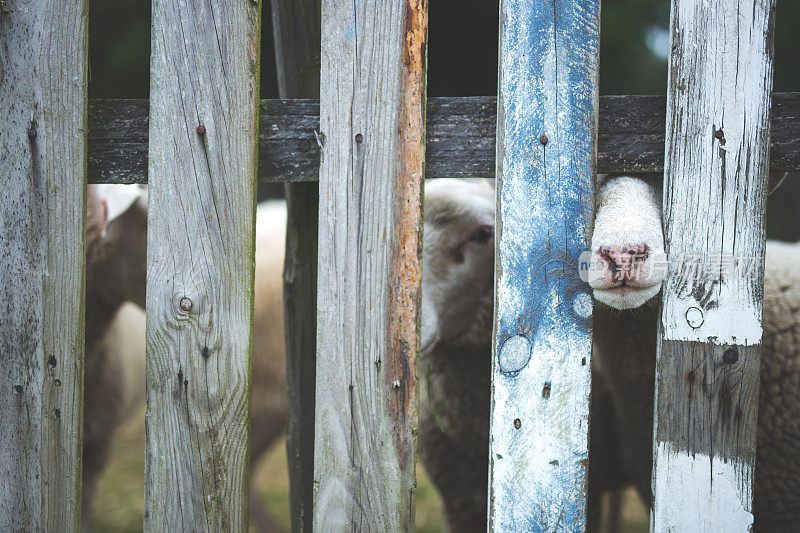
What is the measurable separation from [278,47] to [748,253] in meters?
1.46

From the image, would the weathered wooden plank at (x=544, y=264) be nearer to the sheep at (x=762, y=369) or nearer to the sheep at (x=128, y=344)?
the sheep at (x=762, y=369)

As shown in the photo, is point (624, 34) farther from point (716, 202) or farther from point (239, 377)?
point (239, 377)

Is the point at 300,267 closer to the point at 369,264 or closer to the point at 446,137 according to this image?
the point at 369,264

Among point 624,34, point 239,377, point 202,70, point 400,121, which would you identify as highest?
point 624,34

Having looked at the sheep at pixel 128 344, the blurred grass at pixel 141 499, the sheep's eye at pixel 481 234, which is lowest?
the blurred grass at pixel 141 499

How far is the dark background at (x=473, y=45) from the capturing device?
556cm

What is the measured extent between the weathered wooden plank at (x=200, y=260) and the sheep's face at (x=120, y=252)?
4.88 feet

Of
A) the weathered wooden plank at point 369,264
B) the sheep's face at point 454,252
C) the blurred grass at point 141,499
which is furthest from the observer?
→ the blurred grass at point 141,499

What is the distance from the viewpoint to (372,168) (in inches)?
55.7

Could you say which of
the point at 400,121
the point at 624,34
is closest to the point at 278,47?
the point at 400,121

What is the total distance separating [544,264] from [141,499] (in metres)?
4.22

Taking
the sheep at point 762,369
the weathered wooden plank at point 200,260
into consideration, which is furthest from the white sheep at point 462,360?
the weathered wooden plank at point 200,260

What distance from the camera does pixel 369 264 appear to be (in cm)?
142

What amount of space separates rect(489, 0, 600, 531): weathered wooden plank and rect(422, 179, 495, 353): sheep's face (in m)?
0.95
